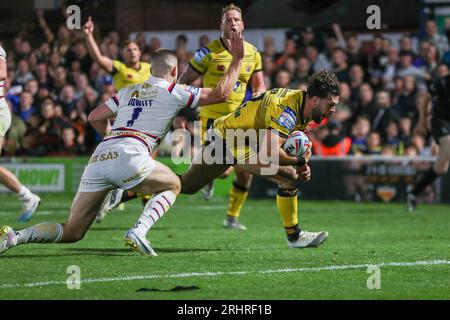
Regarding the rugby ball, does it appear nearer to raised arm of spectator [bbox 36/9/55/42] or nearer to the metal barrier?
the metal barrier

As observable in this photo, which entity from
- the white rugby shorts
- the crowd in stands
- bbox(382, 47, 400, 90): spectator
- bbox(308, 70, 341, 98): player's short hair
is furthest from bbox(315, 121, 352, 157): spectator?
the white rugby shorts

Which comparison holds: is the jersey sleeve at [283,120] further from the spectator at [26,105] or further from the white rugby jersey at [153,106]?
the spectator at [26,105]

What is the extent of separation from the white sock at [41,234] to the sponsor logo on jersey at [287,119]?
2207mm

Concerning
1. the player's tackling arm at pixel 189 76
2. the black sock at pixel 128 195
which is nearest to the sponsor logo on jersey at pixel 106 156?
the black sock at pixel 128 195

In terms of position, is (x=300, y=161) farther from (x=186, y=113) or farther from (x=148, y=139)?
(x=186, y=113)

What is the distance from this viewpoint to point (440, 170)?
15.2 metres

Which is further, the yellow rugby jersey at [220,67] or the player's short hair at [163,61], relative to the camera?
the yellow rugby jersey at [220,67]

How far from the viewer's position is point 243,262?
361 inches

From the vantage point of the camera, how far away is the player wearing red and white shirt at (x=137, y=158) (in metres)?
8.97

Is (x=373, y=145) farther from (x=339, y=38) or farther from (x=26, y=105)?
(x=26, y=105)

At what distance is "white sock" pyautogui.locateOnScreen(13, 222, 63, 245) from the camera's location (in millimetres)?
8875
